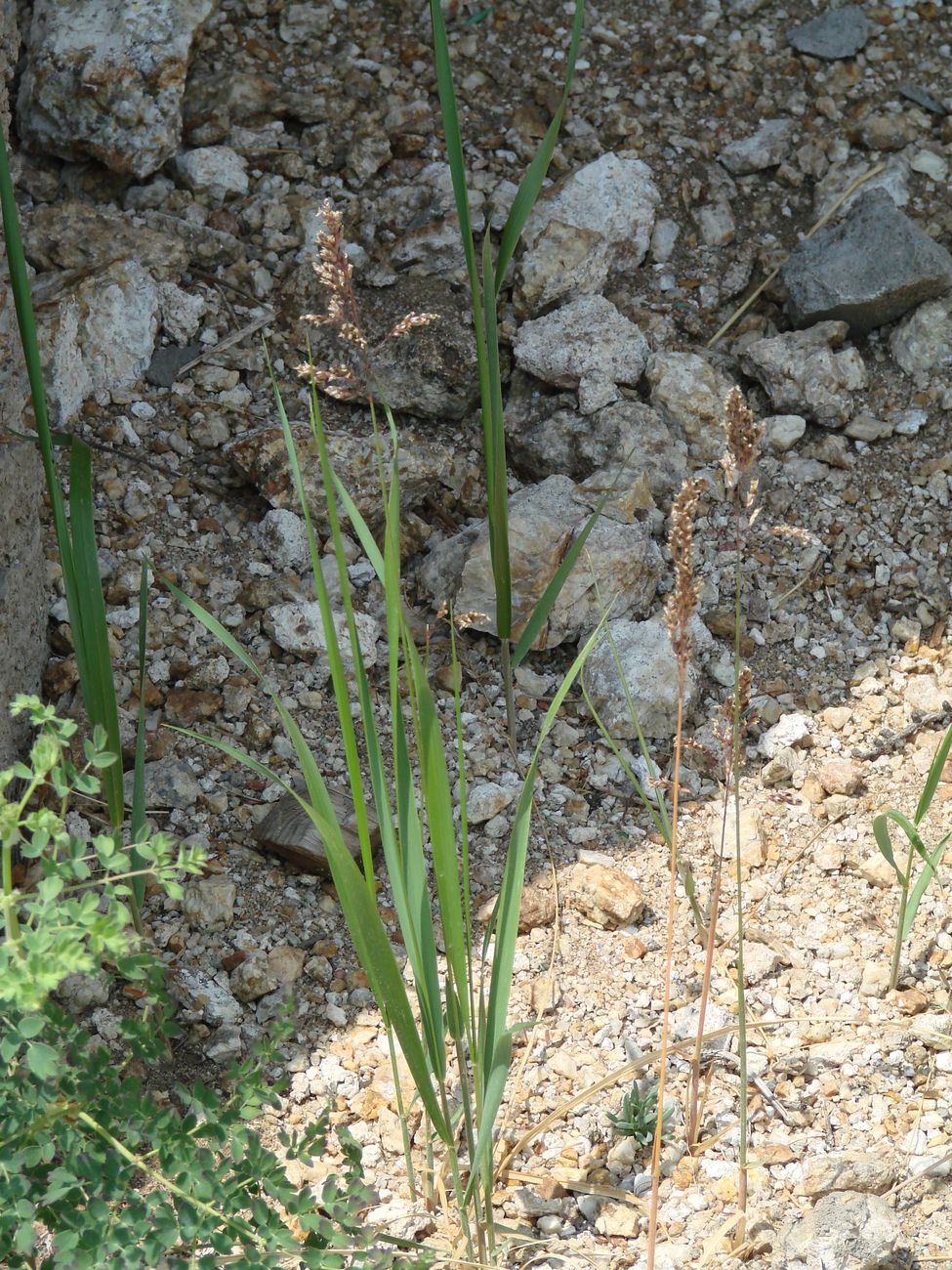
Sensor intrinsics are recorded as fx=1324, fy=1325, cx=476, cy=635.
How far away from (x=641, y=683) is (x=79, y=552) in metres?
1.11

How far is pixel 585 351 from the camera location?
2.96 meters

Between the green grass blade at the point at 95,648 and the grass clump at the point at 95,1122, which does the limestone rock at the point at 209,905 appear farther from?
the grass clump at the point at 95,1122

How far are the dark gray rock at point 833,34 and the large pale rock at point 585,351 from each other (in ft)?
3.69

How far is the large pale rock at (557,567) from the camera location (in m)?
2.64

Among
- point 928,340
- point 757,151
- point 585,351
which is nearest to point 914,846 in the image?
point 585,351

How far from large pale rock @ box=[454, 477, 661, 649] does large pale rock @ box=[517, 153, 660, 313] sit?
0.64 m

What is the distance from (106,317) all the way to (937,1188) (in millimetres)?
2296

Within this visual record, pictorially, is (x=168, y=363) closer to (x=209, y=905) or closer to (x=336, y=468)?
(x=336, y=468)

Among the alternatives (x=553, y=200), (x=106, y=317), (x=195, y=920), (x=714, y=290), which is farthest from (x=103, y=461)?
(x=714, y=290)

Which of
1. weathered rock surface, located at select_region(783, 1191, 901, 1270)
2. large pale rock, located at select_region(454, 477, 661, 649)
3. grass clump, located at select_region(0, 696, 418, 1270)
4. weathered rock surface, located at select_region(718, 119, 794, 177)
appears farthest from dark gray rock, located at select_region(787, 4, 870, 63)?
grass clump, located at select_region(0, 696, 418, 1270)

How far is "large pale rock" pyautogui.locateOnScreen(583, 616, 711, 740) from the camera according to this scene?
8.41ft

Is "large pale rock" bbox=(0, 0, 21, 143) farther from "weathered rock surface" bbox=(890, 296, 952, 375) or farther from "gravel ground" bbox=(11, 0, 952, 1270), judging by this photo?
"weathered rock surface" bbox=(890, 296, 952, 375)

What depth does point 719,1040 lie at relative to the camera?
206cm

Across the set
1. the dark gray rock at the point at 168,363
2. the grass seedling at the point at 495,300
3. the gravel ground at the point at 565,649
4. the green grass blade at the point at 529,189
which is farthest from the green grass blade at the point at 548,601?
the dark gray rock at the point at 168,363
